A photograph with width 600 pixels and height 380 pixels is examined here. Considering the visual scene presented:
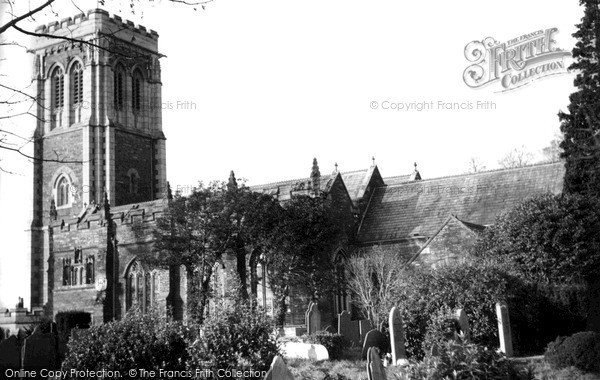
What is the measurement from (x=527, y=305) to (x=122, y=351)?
12.8 m

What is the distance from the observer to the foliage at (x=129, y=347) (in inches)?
547

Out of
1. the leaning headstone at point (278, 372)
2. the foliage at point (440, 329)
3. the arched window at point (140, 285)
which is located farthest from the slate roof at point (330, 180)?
the leaning headstone at point (278, 372)

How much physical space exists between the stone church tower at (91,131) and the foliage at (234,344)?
116ft

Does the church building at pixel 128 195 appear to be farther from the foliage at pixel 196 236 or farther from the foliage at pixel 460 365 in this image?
the foliage at pixel 460 365

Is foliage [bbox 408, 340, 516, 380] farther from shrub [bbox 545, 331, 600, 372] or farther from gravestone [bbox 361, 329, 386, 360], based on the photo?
gravestone [bbox 361, 329, 386, 360]

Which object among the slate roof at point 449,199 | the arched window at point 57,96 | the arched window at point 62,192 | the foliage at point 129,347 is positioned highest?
the arched window at point 57,96

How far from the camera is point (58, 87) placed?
53.3m

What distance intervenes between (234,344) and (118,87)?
41.6 metres

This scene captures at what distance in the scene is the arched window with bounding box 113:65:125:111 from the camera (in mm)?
52219

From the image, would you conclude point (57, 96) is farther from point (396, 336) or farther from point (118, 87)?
point (396, 336)

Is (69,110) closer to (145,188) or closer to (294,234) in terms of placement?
(145,188)

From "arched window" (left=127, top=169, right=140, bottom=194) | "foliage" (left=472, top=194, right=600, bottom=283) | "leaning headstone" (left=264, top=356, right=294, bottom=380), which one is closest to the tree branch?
"leaning headstone" (left=264, top=356, right=294, bottom=380)

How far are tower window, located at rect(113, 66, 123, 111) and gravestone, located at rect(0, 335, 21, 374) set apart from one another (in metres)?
37.0

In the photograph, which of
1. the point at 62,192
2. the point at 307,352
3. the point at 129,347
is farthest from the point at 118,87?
the point at 129,347
